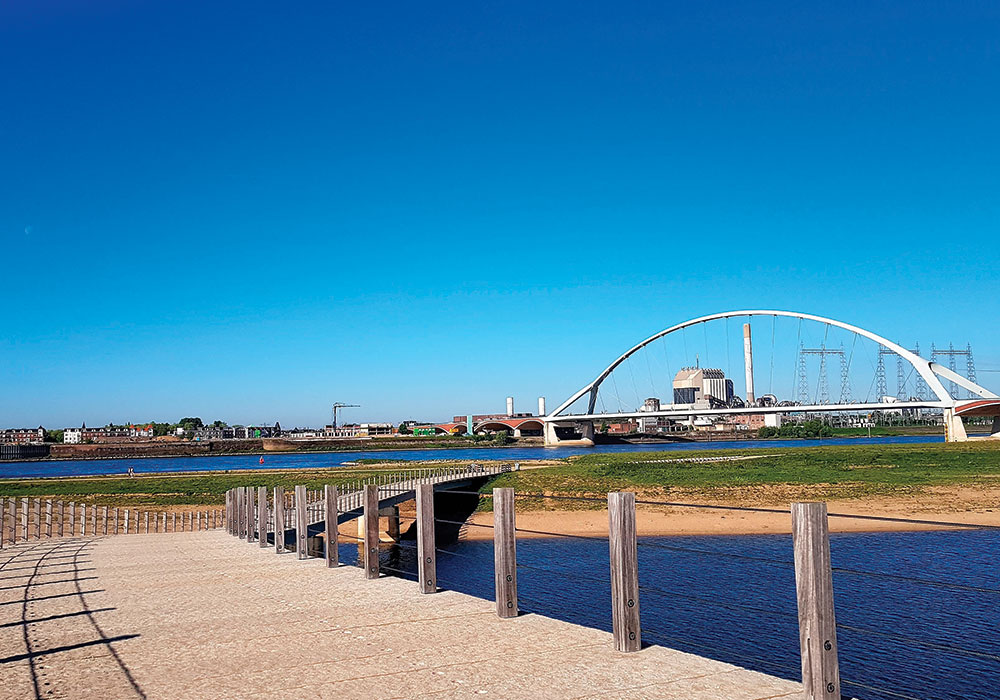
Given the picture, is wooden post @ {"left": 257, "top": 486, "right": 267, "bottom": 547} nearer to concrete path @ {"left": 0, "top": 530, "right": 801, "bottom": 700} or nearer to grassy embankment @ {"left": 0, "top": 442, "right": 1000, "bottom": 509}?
concrete path @ {"left": 0, "top": 530, "right": 801, "bottom": 700}

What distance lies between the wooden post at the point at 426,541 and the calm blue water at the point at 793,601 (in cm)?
126

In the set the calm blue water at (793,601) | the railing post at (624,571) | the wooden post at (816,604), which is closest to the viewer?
the wooden post at (816,604)

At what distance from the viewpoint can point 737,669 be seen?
5.95 metres

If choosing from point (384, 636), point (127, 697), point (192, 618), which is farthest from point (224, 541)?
point (127, 697)

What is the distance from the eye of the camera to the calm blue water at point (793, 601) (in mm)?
15000

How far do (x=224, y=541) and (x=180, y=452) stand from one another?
180082 mm

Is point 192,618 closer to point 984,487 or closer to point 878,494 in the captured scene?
point 878,494

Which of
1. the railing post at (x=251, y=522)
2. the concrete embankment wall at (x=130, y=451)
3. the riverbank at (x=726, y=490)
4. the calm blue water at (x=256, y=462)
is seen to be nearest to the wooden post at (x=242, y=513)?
the railing post at (x=251, y=522)

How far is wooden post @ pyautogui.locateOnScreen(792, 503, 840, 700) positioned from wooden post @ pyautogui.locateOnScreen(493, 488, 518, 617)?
3178 millimetres

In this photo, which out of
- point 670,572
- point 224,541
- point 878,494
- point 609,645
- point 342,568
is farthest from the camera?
point 878,494

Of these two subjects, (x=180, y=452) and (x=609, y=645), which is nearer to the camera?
(x=609, y=645)

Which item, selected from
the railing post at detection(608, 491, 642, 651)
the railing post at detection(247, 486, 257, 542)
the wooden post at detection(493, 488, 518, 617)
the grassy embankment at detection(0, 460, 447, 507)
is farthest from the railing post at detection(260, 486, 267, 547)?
the grassy embankment at detection(0, 460, 447, 507)

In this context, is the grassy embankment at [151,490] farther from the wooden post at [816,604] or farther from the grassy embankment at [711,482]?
the wooden post at [816,604]

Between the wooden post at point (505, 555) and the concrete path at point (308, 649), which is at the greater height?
the wooden post at point (505, 555)
